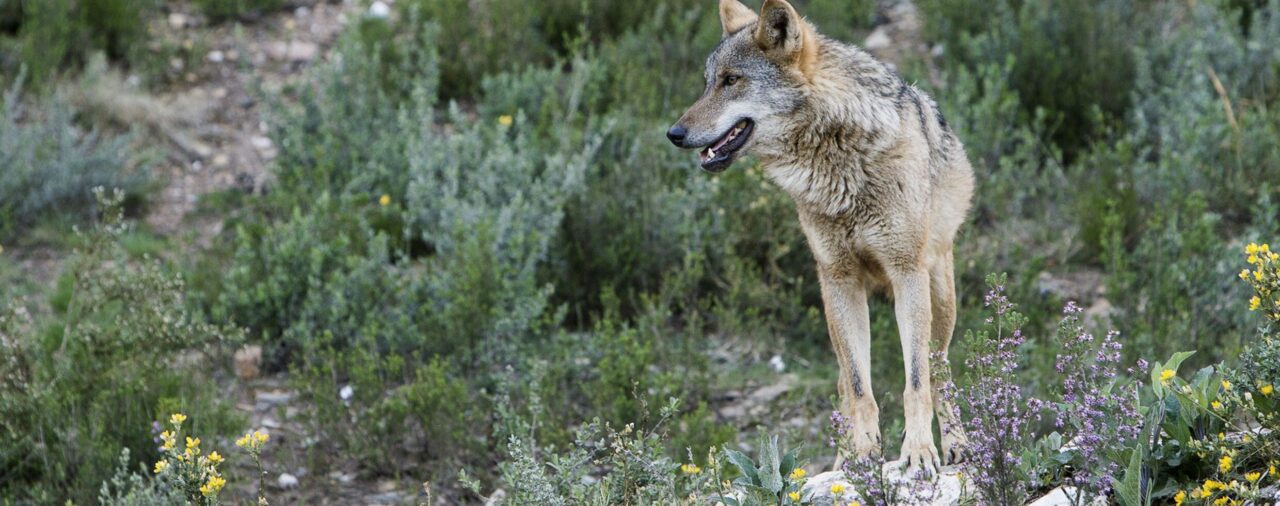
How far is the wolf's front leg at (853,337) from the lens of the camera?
16.6ft

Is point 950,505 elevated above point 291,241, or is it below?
above

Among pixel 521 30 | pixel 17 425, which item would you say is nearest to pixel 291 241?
pixel 17 425

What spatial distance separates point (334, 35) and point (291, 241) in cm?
404

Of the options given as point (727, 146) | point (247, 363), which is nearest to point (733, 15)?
point (727, 146)

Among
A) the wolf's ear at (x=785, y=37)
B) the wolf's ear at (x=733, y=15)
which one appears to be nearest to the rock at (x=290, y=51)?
the wolf's ear at (x=733, y=15)

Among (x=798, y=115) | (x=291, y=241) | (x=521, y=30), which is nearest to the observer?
(x=798, y=115)

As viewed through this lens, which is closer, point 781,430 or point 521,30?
point 781,430

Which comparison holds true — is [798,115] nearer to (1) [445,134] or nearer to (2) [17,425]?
(2) [17,425]

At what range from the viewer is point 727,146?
16.6ft

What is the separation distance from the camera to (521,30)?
948 centimetres

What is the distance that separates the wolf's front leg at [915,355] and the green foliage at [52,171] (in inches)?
218

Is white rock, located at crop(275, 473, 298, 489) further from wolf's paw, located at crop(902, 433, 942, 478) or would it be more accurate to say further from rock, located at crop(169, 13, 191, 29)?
rock, located at crop(169, 13, 191, 29)

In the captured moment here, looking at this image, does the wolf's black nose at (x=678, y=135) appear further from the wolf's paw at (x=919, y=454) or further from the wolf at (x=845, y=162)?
the wolf's paw at (x=919, y=454)

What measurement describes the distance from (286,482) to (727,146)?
99.0 inches
